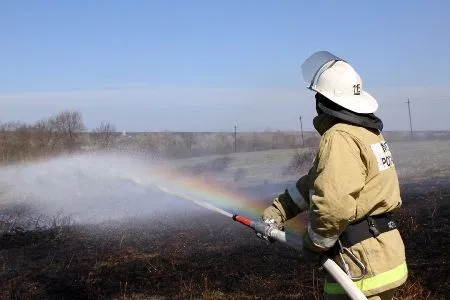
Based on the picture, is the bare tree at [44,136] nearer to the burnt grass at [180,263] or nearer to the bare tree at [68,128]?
the bare tree at [68,128]

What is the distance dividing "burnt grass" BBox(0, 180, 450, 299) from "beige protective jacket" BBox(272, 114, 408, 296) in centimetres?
273

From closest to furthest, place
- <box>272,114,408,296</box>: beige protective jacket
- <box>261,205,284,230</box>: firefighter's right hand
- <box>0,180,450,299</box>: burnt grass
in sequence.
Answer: <box>272,114,408,296</box>: beige protective jacket < <box>261,205,284,230</box>: firefighter's right hand < <box>0,180,450,299</box>: burnt grass

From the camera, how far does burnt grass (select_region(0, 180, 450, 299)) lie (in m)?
6.68

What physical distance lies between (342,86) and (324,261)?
109 centimetres

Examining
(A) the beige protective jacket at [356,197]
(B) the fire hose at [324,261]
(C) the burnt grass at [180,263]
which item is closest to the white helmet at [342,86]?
(A) the beige protective jacket at [356,197]

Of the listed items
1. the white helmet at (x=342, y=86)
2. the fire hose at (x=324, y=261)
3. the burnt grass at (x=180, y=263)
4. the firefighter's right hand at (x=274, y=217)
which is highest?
the white helmet at (x=342, y=86)

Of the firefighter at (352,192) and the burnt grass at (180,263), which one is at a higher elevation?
the firefighter at (352,192)

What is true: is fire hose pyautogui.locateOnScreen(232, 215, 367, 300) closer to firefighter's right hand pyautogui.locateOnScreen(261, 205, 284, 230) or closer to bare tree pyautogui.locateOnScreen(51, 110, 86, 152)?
firefighter's right hand pyautogui.locateOnScreen(261, 205, 284, 230)

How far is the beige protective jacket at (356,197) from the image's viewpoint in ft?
9.21

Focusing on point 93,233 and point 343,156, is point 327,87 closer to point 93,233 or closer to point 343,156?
point 343,156

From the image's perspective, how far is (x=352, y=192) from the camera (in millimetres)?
2828

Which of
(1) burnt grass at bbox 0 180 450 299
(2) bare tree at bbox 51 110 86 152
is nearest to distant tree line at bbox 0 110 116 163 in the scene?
(2) bare tree at bbox 51 110 86 152

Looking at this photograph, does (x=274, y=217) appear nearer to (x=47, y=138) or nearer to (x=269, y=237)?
(x=269, y=237)

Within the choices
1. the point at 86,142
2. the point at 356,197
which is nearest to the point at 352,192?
the point at 356,197
